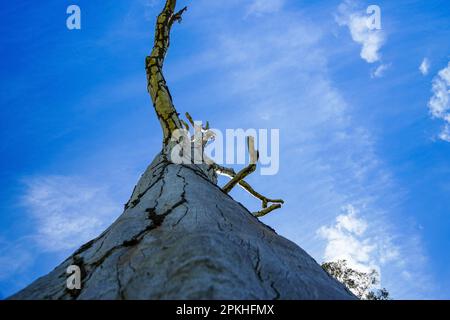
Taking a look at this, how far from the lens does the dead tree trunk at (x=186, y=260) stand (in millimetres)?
1222

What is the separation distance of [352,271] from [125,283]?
6.79 meters

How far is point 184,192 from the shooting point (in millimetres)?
2275

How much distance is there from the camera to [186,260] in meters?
1.31

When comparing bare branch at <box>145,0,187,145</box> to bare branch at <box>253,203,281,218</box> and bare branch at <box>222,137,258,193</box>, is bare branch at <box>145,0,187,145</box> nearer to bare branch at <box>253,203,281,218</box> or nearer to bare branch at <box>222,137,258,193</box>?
bare branch at <box>222,137,258,193</box>

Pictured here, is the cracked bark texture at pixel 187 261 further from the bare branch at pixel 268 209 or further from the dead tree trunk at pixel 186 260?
the bare branch at pixel 268 209

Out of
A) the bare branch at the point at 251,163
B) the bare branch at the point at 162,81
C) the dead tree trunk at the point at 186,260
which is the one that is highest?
the bare branch at the point at 162,81

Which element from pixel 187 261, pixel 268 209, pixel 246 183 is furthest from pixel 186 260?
pixel 246 183

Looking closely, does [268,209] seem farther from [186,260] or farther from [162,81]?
[186,260]

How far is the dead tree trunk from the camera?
1222 mm

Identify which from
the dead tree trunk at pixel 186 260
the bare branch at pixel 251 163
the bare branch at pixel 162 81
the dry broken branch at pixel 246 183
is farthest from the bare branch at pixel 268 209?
the dead tree trunk at pixel 186 260

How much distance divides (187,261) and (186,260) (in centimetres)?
1
